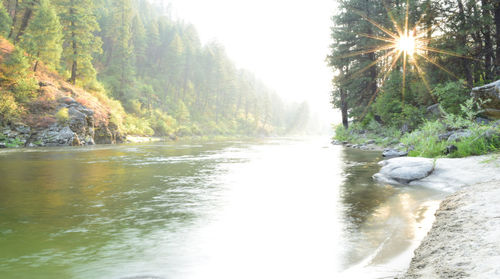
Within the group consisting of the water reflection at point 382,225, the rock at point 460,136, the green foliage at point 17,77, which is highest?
the green foliage at point 17,77

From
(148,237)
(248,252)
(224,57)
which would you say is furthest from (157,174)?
(224,57)

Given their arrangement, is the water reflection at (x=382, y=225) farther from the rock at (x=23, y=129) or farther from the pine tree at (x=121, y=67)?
the pine tree at (x=121, y=67)

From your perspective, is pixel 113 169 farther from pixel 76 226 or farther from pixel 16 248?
pixel 16 248

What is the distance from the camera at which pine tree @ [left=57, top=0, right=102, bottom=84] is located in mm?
30656

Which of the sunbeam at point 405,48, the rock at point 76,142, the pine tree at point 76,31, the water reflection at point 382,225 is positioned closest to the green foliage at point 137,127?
the pine tree at point 76,31

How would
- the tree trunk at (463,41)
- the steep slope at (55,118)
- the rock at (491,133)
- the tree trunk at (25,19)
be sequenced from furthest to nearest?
the tree trunk at (25,19) → the steep slope at (55,118) → the tree trunk at (463,41) → the rock at (491,133)

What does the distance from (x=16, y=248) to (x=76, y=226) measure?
36.5 inches

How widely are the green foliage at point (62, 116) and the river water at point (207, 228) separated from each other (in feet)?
61.9

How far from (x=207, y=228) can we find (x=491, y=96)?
337 inches

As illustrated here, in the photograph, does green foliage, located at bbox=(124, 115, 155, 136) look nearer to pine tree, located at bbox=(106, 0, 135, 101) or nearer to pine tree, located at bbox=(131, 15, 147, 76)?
pine tree, located at bbox=(106, 0, 135, 101)

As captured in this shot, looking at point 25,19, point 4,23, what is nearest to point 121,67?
point 25,19

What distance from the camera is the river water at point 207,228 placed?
327 centimetres

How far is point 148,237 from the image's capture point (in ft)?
13.7

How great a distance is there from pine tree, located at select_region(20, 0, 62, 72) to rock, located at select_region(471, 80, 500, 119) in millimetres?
31869
